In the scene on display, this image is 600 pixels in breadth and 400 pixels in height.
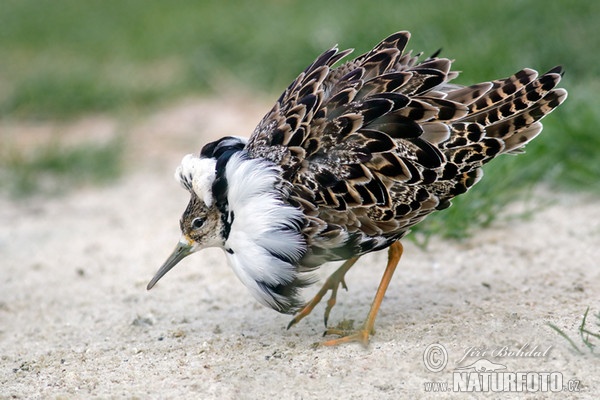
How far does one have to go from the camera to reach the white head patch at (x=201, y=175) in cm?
409

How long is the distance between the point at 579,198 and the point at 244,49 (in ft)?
16.3

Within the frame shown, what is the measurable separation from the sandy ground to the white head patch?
2.63 ft

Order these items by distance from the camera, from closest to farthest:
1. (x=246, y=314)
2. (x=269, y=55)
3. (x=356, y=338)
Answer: (x=356, y=338), (x=246, y=314), (x=269, y=55)

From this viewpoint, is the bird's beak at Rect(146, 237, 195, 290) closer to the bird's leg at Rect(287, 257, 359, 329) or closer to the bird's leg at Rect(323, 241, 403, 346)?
the bird's leg at Rect(287, 257, 359, 329)

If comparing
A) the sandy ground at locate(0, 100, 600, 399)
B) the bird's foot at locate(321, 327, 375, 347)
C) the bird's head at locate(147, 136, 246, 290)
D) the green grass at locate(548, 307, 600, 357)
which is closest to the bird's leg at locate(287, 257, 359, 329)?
the sandy ground at locate(0, 100, 600, 399)

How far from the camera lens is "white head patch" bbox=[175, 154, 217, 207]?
409cm

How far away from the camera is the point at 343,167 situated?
13.1ft

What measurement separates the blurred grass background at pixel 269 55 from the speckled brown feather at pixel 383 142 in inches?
60.2

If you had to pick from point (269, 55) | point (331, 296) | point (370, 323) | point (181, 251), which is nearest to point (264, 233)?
point (181, 251)

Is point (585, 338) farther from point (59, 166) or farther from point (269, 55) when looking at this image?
point (269, 55)

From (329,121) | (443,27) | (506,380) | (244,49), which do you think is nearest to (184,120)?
(244,49)

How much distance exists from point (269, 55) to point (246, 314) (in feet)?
16.9

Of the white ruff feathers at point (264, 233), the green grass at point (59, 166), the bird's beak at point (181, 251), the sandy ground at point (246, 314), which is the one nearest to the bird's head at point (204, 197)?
the bird's beak at point (181, 251)

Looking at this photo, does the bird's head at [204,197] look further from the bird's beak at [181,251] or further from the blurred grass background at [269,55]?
the blurred grass background at [269,55]
